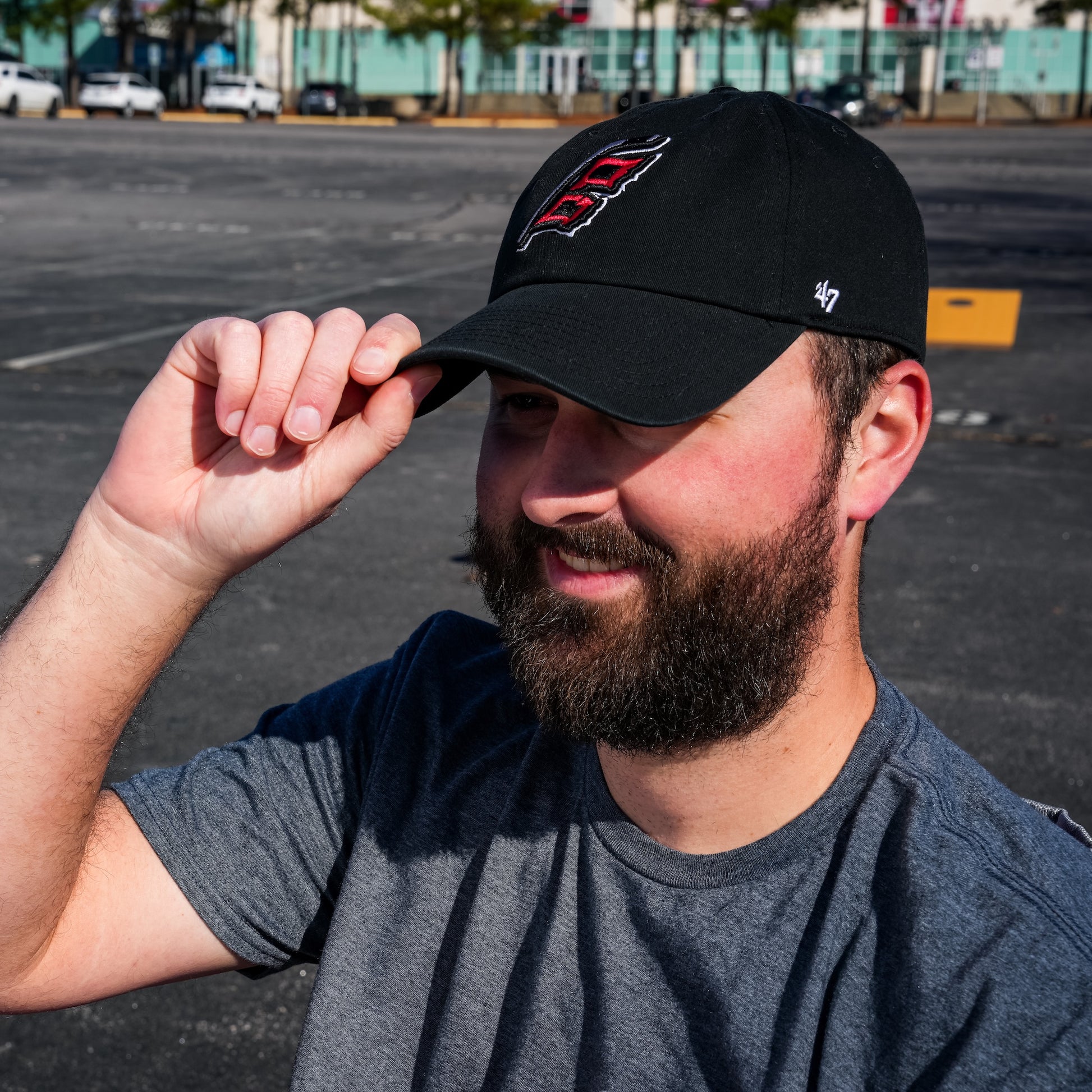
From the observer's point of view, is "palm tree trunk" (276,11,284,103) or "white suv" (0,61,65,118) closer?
"white suv" (0,61,65,118)

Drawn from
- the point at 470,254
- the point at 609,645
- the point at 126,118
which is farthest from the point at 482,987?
the point at 126,118

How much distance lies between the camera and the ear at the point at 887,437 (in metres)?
1.83

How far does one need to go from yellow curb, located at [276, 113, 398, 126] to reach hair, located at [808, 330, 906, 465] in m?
53.0

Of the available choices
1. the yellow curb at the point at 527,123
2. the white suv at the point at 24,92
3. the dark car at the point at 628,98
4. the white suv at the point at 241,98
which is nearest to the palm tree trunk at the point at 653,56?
the dark car at the point at 628,98

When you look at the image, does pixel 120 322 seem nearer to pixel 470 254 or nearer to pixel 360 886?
pixel 470 254

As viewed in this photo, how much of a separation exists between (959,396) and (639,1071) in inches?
368

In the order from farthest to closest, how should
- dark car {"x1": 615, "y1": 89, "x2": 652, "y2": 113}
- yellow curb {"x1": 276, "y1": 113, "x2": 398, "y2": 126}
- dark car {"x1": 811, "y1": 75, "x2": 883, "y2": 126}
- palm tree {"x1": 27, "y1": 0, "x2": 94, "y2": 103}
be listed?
1. palm tree {"x1": 27, "y1": 0, "x2": 94, "y2": 103}
2. yellow curb {"x1": 276, "y1": 113, "x2": 398, "y2": 126}
3. dark car {"x1": 811, "y1": 75, "x2": 883, "y2": 126}
4. dark car {"x1": 615, "y1": 89, "x2": 652, "y2": 113}

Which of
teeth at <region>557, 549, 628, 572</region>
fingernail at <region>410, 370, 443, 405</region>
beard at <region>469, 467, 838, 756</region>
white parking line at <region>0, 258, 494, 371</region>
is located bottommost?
white parking line at <region>0, 258, 494, 371</region>

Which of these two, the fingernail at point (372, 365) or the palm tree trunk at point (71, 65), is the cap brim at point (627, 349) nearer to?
the fingernail at point (372, 365)

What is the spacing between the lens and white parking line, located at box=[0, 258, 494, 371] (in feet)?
36.9

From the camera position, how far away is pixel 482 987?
1.74 metres

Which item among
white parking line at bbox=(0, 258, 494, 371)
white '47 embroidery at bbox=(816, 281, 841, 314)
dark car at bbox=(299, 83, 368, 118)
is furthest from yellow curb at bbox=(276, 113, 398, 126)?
white '47 embroidery at bbox=(816, 281, 841, 314)

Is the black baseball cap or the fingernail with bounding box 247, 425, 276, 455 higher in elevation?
the black baseball cap

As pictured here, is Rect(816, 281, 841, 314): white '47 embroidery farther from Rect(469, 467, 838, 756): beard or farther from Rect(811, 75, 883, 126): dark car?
Rect(811, 75, 883, 126): dark car
